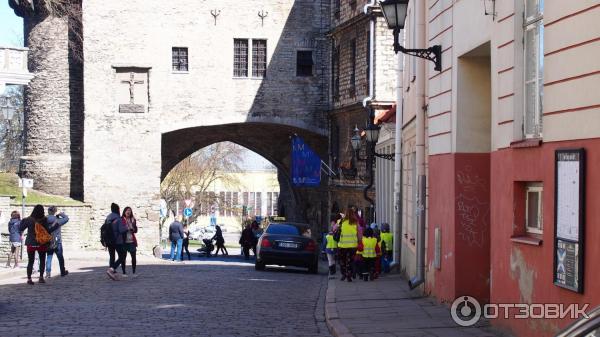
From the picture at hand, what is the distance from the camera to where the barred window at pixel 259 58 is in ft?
137

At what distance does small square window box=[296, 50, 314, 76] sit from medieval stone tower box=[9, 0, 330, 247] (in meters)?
0.04

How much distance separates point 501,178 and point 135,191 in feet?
101

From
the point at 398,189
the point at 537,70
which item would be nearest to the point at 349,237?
the point at 398,189

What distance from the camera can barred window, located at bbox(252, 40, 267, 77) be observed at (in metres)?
41.8

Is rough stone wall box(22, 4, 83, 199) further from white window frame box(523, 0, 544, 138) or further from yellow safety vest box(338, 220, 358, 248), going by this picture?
white window frame box(523, 0, 544, 138)

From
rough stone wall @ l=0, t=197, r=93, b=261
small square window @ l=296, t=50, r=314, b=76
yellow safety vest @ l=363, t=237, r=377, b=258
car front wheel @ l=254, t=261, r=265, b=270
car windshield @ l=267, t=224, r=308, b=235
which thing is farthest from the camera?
small square window @ l=296, t=50, r=314, b=76

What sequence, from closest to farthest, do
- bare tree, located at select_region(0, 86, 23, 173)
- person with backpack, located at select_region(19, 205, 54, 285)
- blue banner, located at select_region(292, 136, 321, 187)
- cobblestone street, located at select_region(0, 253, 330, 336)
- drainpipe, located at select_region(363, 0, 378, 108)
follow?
cobblestone street, located at select_region(0, 253, 330, 336), person with backpack, located at select_region(19, 205, 54, 285), drainpipe, located at select_region(363, 0, 378, 108), blue banner, located at select_region(292, 136, 321, 187), bare tree, located at select_region(0, 86, 23, 173)

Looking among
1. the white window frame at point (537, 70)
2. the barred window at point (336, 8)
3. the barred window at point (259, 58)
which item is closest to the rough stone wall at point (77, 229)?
the barred window at point (259, 58)

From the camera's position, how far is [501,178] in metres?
11.4

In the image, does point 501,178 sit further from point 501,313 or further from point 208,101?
point 208,101

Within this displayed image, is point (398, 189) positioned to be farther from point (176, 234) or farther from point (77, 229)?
point (77, 229)

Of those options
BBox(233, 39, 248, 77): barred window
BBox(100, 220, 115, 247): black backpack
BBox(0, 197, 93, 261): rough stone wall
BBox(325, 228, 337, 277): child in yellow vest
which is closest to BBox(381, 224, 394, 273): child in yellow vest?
BBox(325, 228, 337, 277): child in yellow vest

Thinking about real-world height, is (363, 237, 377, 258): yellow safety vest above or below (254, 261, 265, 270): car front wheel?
above

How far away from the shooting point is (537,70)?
1034cm
